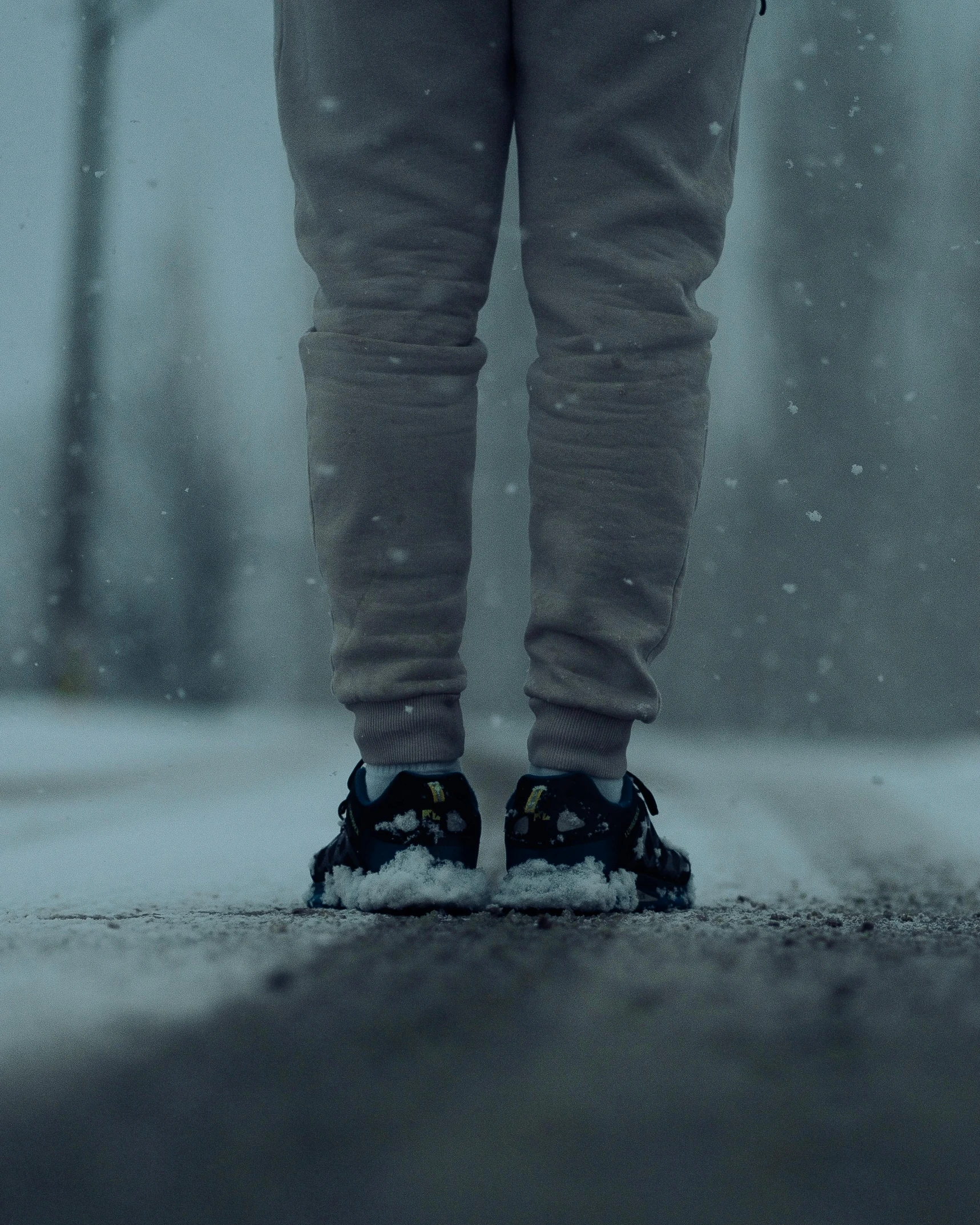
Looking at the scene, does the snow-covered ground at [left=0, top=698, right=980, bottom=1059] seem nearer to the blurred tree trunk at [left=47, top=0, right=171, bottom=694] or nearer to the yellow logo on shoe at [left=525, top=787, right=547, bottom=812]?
the yellow logo on shoe at [left=525, top=787, right=547, bottom=812]

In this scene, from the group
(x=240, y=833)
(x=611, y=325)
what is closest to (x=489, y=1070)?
(x=611, y=325)

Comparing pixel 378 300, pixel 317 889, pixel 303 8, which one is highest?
pixel 303 8

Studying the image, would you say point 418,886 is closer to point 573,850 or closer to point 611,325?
point 573,850

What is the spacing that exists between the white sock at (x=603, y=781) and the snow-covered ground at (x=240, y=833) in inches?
6.2

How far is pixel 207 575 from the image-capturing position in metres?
3.35

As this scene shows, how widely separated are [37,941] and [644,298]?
0.52m

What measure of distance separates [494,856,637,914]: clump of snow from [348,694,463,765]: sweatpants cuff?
3.7 inches

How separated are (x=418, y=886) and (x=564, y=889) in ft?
0.29

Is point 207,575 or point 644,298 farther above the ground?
point 644,298

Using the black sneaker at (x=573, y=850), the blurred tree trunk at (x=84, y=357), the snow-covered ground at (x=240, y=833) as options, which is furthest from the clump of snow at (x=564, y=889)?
the blurred tree trunk at (x=84, y=357)

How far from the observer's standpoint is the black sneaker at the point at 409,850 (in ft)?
2.19

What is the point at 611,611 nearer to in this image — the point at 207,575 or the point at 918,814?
the point at 918,814

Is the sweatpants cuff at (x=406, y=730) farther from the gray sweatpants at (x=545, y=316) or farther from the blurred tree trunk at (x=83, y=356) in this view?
the blurred tree trunk at (x=83, y=356)

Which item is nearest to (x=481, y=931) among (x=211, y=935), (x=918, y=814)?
(x=211, y=935)
